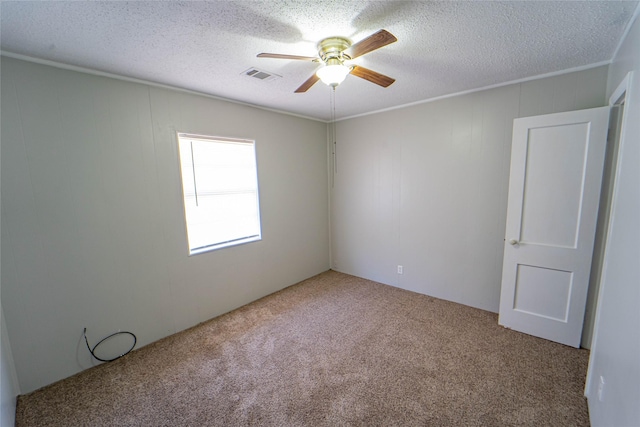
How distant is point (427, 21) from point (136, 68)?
2.18 metres

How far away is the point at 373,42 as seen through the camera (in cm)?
146

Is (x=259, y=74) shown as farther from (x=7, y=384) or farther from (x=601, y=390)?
(x=601, y=390)

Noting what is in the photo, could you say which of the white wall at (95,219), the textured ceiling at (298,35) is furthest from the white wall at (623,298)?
the white wall at (95,219)

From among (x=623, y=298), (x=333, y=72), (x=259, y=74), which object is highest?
(x=259, y=74)

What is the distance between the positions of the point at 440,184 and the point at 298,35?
2349 mm

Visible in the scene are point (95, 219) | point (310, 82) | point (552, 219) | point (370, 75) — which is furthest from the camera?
point (552, 219)

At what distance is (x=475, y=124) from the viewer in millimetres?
2902

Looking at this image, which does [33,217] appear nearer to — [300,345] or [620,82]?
[300,345]

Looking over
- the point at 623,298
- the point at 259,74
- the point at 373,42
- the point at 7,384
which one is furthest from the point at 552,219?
the point at 7,384

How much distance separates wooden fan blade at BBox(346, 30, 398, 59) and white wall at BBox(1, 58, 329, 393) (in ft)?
6.25

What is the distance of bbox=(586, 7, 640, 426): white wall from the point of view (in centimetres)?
116

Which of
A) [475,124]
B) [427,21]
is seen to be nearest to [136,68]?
[427,21]

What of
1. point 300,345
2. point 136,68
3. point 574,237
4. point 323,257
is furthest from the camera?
point 323,257

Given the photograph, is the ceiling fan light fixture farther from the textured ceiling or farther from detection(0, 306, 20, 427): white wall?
detection(0, 306, 20, 427): white wall
